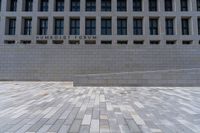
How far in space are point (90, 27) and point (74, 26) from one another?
116 inches

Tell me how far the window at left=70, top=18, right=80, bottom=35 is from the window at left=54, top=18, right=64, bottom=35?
5.78ft

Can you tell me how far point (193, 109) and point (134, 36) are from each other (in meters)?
24.7

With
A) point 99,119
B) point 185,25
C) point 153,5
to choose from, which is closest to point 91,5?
point 153,5

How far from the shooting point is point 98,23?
29984mm

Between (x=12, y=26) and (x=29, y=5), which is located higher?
(x=29, y=5)

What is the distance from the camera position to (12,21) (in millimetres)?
32062

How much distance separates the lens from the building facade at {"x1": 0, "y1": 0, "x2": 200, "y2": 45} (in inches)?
1180

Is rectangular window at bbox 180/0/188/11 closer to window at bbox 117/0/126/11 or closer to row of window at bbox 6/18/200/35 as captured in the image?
row of window at bbox 6/18/200/35

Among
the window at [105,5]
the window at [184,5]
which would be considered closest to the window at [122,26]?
the window at [105,5]

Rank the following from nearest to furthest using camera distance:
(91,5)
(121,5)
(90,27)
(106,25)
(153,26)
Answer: (90,27)
(106,25)
(153,26)
(91,5)
(121,5)

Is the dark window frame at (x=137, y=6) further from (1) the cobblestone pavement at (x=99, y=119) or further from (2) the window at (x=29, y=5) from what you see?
(1) the cobblestone pavement at (x=99, y=119)

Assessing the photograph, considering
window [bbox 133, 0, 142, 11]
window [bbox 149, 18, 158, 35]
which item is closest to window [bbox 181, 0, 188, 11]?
window [bbox 149, 18, 158, 35]

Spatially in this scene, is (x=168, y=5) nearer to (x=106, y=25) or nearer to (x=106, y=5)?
(x=106, y=5)

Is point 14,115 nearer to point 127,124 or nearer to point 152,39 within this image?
point 127,124
